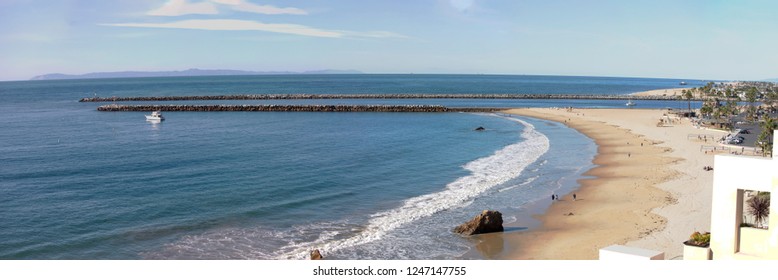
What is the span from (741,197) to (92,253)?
22821 mm

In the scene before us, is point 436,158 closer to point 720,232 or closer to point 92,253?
point 92,253

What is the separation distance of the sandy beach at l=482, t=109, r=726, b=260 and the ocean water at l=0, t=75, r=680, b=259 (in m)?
2.04

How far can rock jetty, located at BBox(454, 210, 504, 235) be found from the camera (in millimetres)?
27031

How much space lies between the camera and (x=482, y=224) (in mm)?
27031

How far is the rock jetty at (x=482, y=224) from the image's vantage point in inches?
1064

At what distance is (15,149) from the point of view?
54.9m

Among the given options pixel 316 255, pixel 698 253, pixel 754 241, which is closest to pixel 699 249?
pixel 698 253

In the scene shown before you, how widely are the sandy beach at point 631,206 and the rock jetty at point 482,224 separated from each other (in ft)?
1.71

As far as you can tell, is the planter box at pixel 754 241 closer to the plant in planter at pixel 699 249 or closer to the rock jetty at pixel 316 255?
the plant in planter at pixel 699 249

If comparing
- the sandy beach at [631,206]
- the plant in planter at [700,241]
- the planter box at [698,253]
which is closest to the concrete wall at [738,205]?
the planter box at [698,253]

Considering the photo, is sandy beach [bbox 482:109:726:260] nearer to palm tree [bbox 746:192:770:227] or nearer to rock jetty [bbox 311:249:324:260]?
palm tree [bbox 746:192:770:227]

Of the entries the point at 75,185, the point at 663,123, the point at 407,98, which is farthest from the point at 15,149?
the point at 407,98

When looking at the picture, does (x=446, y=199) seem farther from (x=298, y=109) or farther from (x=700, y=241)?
(x=298, y=109)

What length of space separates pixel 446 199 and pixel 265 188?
10.7 m
